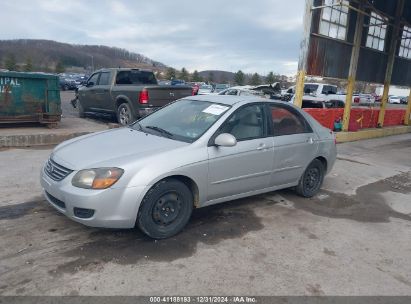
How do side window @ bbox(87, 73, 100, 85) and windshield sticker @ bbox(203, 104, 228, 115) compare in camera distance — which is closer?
windshield sticker @ bbox(203, 104, 228, 115)

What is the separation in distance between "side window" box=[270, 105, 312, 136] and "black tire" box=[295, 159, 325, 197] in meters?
0.59

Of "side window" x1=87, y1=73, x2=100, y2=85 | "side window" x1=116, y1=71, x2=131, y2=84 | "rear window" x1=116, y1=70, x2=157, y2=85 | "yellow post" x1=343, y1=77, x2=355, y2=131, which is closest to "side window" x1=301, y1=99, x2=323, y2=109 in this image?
"yellow post" x1=343, y1=77, x2=355, y2=131

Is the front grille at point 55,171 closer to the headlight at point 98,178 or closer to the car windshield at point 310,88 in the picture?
the headlight at point 98,178

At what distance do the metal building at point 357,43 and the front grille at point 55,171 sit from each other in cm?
800

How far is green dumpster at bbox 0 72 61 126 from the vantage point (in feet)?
28.0

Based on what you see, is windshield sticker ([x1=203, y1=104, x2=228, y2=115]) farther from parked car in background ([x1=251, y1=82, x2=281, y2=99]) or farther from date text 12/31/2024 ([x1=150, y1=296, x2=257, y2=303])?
parked car in background ([x1=251, y1=82, x2=281, y2=99])

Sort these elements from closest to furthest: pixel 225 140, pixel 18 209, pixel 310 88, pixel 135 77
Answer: pixel 225 140 → pixel 18 209 → pixel 135 77 → pixel 310 88

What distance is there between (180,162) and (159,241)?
860 mm

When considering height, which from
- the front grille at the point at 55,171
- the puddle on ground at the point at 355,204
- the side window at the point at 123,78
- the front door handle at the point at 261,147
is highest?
the side window at the point at 123,78

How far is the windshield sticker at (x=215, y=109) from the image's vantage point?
445cm

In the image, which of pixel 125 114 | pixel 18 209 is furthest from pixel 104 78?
pixel 18 209

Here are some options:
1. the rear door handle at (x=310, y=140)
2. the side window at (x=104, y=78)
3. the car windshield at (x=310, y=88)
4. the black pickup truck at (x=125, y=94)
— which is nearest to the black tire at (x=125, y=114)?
the black pickup truck at (x=125, y=94)

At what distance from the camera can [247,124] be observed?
458cm

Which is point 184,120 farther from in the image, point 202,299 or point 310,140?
point 202,299
